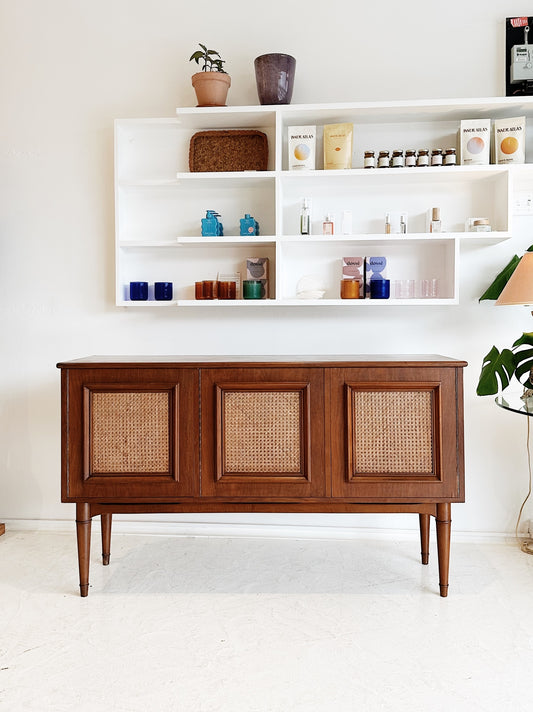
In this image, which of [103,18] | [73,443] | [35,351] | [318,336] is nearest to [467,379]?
[318,336]

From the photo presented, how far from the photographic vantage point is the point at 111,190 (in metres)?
2.90

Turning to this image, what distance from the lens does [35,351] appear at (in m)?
2.99

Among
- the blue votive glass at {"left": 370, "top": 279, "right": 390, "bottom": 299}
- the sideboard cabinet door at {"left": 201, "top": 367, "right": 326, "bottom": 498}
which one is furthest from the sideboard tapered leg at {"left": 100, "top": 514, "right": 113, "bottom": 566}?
the blue votive glass at {"left": 370, "top": 279, "right": 390, "bottom": 299}

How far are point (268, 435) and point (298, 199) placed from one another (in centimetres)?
123

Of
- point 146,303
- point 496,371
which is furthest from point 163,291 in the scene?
point 496,371

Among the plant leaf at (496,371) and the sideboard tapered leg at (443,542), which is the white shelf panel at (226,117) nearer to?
the plant leaf at (496,371)

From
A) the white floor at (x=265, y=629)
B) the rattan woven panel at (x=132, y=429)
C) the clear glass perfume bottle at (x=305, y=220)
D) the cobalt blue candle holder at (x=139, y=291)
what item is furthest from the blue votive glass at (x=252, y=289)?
the white floor at (x=265, y=629)

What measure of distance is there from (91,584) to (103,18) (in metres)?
2.61

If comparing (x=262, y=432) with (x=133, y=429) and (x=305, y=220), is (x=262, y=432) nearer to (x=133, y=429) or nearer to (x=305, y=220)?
(x=133, y=429)

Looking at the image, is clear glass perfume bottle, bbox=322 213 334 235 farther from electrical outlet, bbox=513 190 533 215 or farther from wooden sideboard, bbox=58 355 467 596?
electrical outlet, bbox=513 190 533 215

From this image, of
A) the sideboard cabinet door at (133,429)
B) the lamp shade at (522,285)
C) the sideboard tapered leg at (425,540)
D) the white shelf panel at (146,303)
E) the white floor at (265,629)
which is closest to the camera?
the white floor at (265,629)

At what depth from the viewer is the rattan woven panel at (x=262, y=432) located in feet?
7.29

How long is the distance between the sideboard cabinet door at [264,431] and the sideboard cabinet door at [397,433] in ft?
0.27

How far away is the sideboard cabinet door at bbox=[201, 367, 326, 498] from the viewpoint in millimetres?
2217
